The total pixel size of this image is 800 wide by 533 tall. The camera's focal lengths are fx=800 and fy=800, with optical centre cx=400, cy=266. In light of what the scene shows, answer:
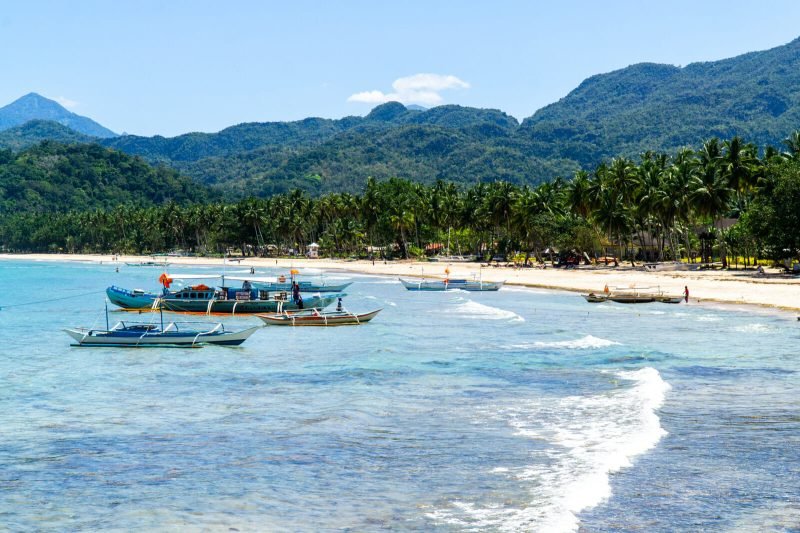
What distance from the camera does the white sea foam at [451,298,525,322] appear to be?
51459 mm

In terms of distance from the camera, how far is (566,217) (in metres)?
108

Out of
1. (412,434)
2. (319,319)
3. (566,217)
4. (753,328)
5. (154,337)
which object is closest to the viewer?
(412,434)

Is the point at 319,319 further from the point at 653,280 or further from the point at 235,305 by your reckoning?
the point at 653,280

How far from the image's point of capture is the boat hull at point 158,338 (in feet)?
123

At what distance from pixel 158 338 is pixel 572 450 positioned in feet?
78.5

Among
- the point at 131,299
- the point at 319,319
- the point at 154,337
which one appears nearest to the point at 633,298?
the point at 319,319

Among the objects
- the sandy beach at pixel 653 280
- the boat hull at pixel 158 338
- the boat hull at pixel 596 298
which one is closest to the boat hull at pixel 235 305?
the boat hull at pixel 158 338

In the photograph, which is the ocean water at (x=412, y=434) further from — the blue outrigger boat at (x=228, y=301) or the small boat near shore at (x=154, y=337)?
the blue outrigger boat at (x=228, y=301)

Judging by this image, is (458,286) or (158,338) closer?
(158,338)

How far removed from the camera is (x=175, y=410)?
82.1 ft

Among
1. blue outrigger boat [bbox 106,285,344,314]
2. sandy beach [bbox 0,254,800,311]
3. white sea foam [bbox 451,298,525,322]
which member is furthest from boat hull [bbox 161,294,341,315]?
sandy beach [bbox 0,254,800,311]

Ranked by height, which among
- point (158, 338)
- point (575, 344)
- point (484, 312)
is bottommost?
point (575, 344)

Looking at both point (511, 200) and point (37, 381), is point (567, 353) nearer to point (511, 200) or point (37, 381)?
point (37, 381)

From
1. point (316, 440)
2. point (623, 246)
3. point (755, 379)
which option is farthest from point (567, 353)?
point (623, 246)
